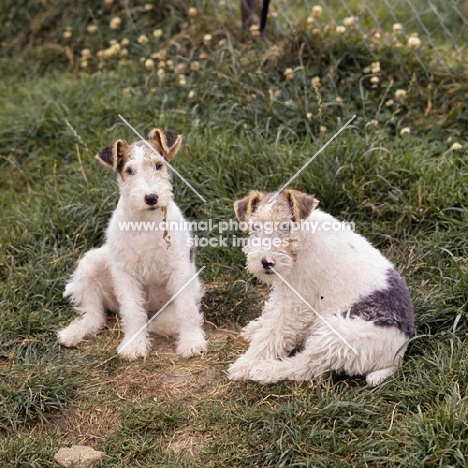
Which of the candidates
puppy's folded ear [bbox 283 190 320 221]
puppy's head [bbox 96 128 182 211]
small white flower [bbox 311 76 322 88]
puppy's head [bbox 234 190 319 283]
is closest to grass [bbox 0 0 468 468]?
small white flower [bbox 311 76 322 88]

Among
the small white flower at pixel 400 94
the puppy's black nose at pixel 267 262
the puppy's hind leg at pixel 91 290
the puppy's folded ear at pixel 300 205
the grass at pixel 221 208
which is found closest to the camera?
the grass at pixel 221 208

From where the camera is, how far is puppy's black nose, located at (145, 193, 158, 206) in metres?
5.43

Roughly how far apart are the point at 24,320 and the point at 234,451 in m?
2.31

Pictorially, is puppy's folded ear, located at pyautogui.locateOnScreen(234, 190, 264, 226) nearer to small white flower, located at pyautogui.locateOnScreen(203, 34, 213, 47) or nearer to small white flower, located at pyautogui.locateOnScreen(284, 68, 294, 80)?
small white flower, located at pyautogui.locateOnScreen(284, 68, 294, 80)

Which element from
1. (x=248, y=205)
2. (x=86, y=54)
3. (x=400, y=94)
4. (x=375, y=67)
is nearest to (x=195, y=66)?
(x=86, y=54)

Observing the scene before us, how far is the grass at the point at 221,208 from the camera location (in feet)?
15.6

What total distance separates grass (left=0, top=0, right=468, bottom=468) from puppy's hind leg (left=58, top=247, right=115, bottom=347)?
156 millimetres

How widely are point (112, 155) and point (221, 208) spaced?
5.55ft

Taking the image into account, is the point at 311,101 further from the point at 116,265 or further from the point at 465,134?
the point at 116,265

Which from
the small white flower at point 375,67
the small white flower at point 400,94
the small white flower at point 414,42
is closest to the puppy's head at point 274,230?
the small white flower at point 400,94

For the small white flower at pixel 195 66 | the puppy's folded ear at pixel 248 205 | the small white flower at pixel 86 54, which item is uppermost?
the puppy's folded ear at pixel 248 205

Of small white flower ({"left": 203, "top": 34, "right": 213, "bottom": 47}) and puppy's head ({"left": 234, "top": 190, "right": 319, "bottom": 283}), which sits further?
small white flower ({"left": 203, "top": 34, "right": 213, "bottom": 47})

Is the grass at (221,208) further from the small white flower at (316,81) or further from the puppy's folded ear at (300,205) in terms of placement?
the puppy's folded ear at (300,205)

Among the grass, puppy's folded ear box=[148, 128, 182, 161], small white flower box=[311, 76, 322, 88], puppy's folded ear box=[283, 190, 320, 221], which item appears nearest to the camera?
the grass
